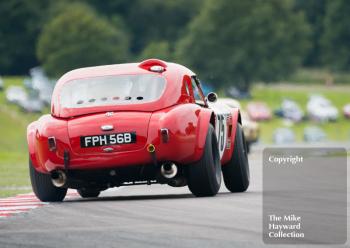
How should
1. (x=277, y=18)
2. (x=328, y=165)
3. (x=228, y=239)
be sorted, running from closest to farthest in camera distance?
(x=228, y=239)
(x=328, y=165)
(x=277, y=18)

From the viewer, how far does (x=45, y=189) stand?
16.1 meters

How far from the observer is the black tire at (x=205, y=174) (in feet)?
51.3

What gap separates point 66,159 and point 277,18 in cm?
12703

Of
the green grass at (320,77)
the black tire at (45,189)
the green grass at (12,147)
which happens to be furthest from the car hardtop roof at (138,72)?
the green grass at (320,77)

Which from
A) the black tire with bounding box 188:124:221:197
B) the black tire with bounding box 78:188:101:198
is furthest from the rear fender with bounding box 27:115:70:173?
the black tire with bounding box 78:188:101:198

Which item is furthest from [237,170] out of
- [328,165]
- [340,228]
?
[328,165]

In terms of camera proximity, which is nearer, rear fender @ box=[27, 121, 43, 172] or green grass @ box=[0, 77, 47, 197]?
rear fender @ box=[27, 121, 43, 172]

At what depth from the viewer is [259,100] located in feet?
392

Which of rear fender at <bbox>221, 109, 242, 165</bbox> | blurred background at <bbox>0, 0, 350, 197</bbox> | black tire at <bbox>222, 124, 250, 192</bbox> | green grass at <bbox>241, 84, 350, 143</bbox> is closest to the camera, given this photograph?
rear fender at <bbox>221, 109, 242, 165</bbox>

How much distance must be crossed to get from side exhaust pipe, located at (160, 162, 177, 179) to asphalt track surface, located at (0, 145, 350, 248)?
259 millimetres

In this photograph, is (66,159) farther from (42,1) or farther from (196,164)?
(42,1)

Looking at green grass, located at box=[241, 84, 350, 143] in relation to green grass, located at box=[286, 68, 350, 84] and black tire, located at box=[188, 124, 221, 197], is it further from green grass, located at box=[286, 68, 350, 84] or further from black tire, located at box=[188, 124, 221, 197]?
black tire, located at box=[188, 124, 221, 197]

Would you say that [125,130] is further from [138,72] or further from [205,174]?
[138,72]

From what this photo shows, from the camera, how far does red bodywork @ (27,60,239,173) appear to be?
15.4 metres
